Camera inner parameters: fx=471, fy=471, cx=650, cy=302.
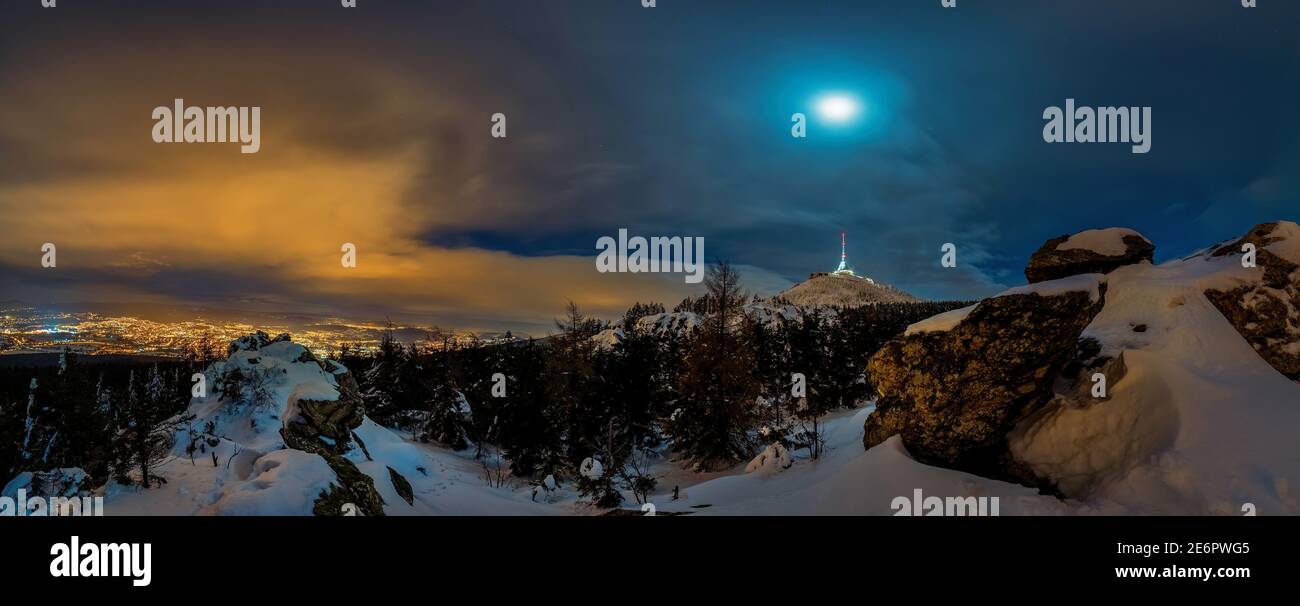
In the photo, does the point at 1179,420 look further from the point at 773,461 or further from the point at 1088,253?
the point at 773,461

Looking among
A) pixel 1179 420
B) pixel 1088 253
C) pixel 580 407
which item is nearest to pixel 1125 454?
pixel 1179 420

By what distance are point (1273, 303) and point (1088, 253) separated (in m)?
3.75

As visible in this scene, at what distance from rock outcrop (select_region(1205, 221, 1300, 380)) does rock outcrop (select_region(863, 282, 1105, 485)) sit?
4072 millimetres

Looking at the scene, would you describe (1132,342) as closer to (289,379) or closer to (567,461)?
(567,461)

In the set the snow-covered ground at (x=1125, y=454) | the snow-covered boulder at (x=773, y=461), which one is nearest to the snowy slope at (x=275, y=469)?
the snow-covered ground at (x=1125, y=454)

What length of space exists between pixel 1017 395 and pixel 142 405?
72.9ft

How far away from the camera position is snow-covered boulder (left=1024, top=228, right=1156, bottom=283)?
13.8 metres

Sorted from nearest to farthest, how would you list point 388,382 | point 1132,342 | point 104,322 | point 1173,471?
point 1173,471
point 1132,342
point 104,322
point 388,382

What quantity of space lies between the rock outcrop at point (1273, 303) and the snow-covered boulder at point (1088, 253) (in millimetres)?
2089

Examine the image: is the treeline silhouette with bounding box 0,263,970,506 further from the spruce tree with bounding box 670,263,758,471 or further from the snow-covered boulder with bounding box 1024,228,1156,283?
the snow-covered boulder with bounding box 1024,228,1156,283

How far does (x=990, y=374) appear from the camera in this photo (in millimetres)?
11406

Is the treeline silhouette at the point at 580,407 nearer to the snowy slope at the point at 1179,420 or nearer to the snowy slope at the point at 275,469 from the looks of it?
the snowy slope at the point at 275,469
